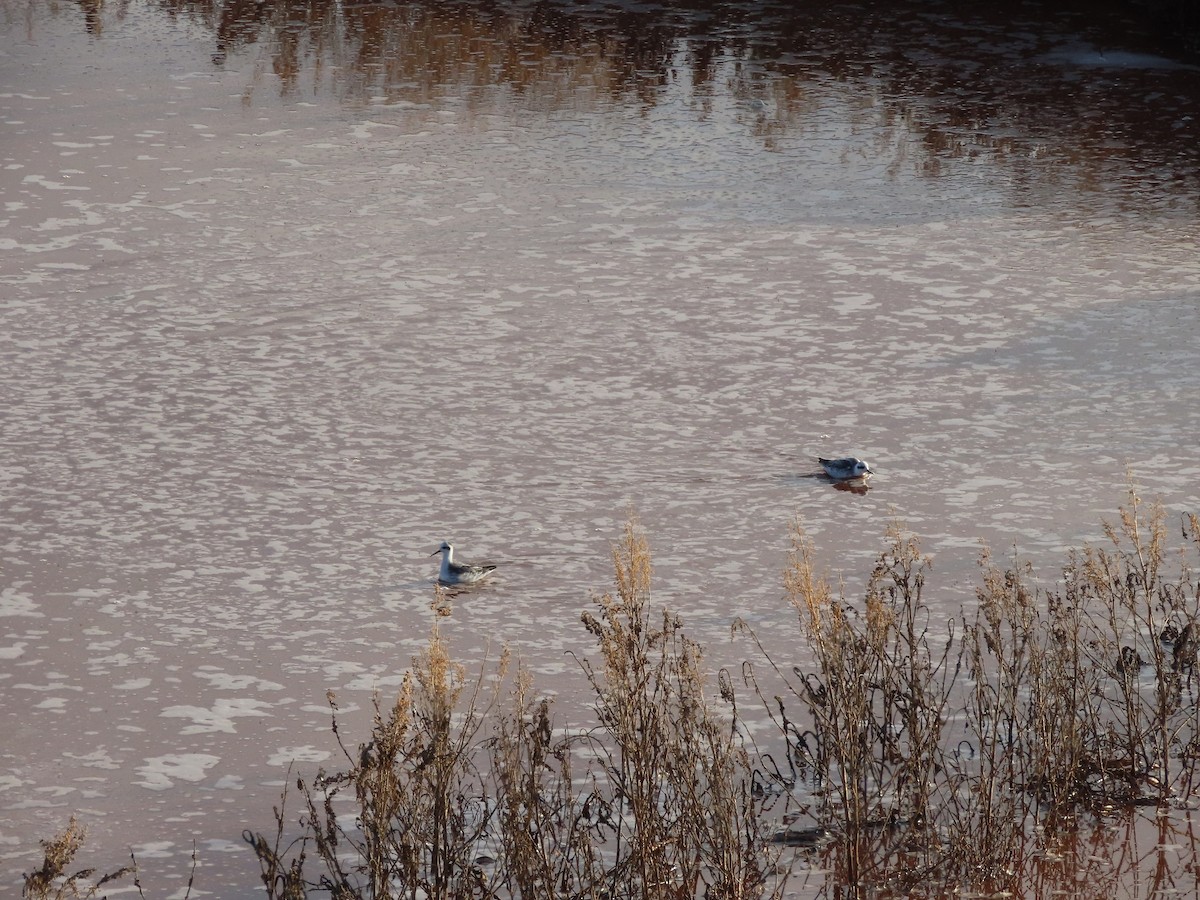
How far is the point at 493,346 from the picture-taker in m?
9.23

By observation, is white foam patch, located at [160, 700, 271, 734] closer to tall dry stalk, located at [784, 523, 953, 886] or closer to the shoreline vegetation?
the shoreline vegetation

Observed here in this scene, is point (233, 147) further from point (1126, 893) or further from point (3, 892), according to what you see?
point (1126, 893)

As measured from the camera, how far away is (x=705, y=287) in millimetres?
10109

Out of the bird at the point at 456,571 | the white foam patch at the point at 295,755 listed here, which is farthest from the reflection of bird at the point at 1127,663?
the bird at the point at 456,571

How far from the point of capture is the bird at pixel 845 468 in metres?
7.51

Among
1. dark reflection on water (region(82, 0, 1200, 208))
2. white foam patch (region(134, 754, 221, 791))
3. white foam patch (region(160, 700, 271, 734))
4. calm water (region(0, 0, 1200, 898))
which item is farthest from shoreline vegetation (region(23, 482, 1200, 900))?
dark reflection on water (region(82, 0, 1200, 208))

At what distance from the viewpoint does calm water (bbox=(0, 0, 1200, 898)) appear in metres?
6.13

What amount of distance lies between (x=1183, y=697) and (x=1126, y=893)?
1264 mm

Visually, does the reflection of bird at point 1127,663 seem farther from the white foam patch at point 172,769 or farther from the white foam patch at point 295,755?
the white foam patch at point 172,769

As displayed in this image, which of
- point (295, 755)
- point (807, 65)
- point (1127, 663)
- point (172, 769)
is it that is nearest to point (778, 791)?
point (1127, 663)

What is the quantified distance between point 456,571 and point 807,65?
9.83 metres

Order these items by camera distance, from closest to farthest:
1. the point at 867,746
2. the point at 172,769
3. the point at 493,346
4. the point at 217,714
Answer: the point at 867,746, the point at 172,769, the point at 217,714, the point at 493,346

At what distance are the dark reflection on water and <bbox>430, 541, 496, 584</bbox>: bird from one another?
6541 millimetres

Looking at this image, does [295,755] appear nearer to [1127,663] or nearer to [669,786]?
[669,786]
